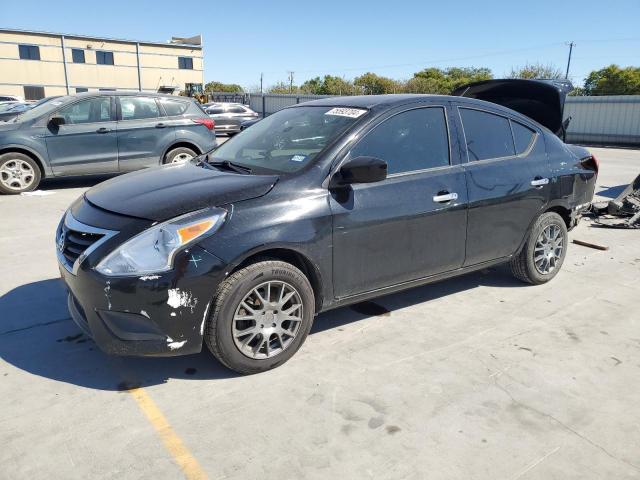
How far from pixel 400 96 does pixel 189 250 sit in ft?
7.05

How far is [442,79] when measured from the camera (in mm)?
62594

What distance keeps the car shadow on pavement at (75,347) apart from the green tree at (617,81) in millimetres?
53180

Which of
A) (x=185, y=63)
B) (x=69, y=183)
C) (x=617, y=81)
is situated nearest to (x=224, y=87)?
(x=185, y=63)

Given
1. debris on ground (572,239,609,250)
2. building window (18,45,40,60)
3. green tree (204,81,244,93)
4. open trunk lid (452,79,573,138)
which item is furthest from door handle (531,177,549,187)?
green tree (204,81,244,93)

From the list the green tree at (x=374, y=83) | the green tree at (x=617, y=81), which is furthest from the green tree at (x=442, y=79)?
the green tree at (x=617, y=81)

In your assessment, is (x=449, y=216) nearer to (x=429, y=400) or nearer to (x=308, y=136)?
(x=308, y=136)

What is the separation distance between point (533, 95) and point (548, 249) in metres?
2.67

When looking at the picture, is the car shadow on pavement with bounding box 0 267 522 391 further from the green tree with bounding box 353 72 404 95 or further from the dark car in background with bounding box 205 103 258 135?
the green tree with bounding box 353 72 404 95

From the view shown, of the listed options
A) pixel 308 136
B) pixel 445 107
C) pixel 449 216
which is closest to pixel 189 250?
pixel 308 136

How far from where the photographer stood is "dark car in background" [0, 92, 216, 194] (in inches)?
334

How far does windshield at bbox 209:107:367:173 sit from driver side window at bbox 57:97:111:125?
5.46m

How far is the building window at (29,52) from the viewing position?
50.2m

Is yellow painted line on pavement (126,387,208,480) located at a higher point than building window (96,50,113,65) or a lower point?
lower

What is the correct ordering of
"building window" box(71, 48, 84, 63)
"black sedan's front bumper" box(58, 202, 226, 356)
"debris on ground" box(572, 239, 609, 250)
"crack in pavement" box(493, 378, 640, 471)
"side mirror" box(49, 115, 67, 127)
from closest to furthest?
"crack in pavement" box(493, 378, 640, 471) → "black sedan's front bumper" box(58, 202, 226, 356) → "debris on ground" box(572, 239, 609, 250) → "side mirror" box(49, 115, 67, 127) → "building window" box(71, 48, 84, 63)
